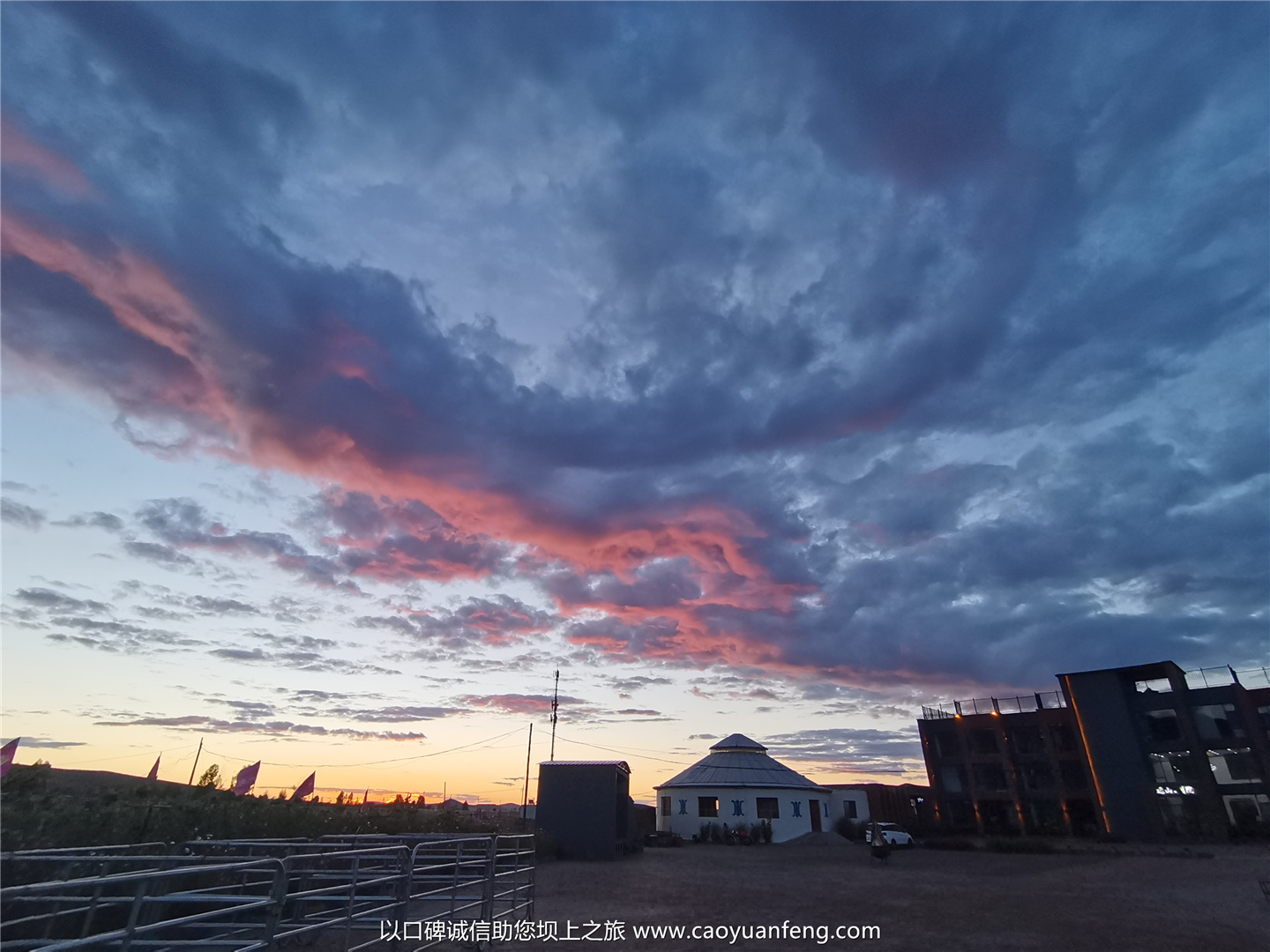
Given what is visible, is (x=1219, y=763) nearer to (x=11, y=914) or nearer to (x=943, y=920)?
(x=943, y=920)

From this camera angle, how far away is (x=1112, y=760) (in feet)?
157

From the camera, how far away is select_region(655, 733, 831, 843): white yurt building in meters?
52.8

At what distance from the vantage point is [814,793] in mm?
56406

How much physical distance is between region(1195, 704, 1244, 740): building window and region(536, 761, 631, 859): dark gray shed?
4289cm

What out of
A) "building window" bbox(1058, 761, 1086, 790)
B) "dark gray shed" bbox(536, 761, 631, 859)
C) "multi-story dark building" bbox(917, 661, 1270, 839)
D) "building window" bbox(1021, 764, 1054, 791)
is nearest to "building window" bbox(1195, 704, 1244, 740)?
"multi-story dark building" bbox(917, 661, 1270, 839)

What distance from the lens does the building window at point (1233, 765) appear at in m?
43.1

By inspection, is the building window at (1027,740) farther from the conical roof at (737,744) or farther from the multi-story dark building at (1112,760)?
the conical roof at (737,744)

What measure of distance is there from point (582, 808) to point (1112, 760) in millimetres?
41182

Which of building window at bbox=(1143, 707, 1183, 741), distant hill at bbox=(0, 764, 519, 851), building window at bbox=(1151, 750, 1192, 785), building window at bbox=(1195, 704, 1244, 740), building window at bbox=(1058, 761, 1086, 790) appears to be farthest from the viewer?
building window at bbox=(1058, 761, 1086, 790)

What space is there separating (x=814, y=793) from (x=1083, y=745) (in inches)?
834

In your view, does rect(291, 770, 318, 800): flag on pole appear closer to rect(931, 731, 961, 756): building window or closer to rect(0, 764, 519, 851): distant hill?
rect(0, 764, 519, 851): distant hill

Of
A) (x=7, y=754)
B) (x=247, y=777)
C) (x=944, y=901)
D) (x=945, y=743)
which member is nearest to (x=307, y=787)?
(x=247, y=777)

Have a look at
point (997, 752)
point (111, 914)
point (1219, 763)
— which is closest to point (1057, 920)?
point (111, 914)

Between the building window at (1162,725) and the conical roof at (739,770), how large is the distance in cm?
2606
